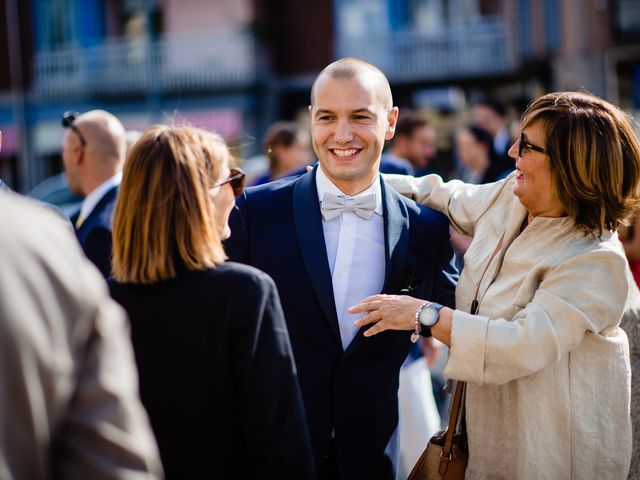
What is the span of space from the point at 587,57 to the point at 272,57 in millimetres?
8367

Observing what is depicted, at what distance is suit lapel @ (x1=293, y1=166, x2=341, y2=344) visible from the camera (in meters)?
2.81

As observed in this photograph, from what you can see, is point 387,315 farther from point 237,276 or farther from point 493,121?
point 493,121

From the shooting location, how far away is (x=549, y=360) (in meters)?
2.47

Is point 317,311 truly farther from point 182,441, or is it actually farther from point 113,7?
point 113,7

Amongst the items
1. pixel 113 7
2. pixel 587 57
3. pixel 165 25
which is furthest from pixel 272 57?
pixel 587 57

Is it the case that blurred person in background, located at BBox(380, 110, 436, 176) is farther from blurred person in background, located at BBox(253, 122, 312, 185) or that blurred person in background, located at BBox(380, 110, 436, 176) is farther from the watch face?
the watch face

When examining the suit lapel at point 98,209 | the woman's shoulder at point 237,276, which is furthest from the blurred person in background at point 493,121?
the woman's shoulder at point 237,276

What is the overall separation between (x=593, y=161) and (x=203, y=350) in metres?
1.41

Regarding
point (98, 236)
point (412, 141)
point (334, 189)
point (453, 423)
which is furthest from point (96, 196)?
point (412, 141)

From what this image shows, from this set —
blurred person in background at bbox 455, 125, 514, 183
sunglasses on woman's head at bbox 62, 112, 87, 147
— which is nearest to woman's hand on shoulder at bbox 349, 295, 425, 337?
sunglasses on woman's head at bbox 62, 112, 87, 147

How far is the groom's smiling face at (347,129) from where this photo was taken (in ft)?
9.93

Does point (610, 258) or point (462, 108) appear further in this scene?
point (462, 108)

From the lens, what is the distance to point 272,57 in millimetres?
20859

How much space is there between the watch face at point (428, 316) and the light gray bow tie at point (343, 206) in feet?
1.90
